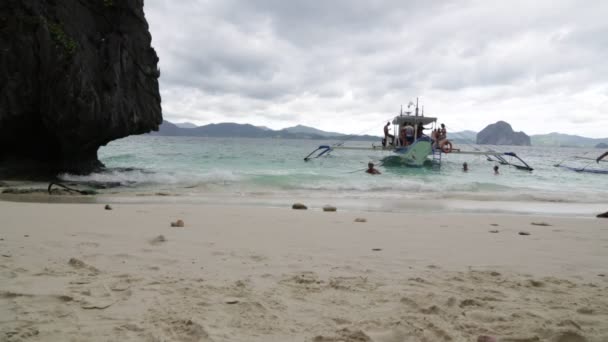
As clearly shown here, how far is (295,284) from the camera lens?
3.07 m

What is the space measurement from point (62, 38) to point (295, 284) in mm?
15850

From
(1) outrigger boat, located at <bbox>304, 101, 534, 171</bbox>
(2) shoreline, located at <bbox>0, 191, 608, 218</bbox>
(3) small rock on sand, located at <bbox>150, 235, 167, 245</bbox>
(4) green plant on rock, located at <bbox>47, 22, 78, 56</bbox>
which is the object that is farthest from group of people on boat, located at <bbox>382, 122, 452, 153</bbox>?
(3) small rock on sand, located at <bbox>150, 235, 167, 245</bbox>

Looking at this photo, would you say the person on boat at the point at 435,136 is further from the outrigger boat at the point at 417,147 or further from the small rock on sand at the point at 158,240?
the small rock on sand at the point at 158,240

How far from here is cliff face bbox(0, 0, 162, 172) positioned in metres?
13.8

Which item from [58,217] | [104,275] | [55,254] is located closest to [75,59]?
[58,217]

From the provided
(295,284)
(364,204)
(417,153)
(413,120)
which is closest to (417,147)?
(417,153)

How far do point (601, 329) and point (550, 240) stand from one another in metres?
3.37

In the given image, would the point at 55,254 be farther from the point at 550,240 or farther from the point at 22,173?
the point at 22,173

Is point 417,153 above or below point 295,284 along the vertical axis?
above

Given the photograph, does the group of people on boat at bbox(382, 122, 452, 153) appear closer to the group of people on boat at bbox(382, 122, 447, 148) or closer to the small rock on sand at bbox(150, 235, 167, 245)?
the group of people on boat at bbox(382, 122, 447, 148)

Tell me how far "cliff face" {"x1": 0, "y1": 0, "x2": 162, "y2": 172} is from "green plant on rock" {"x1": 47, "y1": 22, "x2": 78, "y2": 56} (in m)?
0.03

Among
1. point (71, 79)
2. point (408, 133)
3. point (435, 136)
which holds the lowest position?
point (435, 136)

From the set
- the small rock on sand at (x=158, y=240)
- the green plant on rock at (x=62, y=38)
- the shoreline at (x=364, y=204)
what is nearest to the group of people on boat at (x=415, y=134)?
the shoreline at (x=364, y=204)

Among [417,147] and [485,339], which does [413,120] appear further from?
[485,339]
